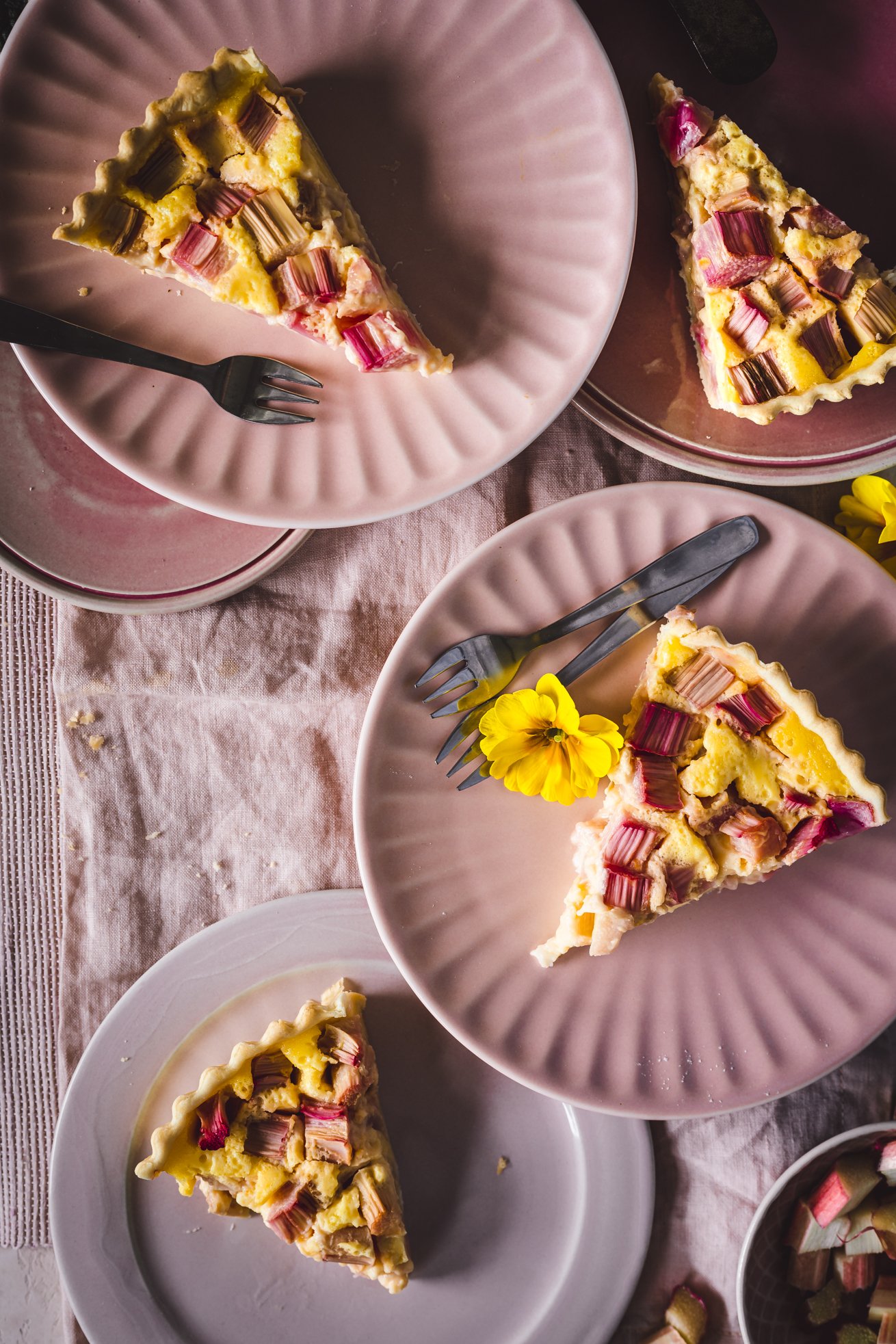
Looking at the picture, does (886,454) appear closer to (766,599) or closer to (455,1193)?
(766,599)

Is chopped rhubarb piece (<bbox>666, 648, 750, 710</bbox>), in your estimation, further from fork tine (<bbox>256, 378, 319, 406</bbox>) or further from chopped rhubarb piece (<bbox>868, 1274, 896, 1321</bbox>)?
chopped rhubarb piece (<bbox>868, 1274, 896, 1321</bbox>)

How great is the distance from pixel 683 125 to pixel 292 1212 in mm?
2790

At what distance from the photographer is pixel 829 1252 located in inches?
95.5

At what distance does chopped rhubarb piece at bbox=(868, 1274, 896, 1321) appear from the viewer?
239 cm

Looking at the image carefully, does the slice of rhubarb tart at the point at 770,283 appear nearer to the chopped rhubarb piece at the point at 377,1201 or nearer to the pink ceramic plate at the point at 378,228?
the pink ceramic plate at the point at 378,228

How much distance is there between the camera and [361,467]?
83.2 inches

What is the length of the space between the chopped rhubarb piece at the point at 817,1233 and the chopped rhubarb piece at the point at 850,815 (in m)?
1.14

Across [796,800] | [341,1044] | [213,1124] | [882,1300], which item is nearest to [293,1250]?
[213,1124]

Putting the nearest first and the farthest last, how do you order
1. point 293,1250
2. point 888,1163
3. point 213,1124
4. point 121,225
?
point 121,225
point 213,1124
point 888,1163
point 293,1250

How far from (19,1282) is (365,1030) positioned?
1.38 meters

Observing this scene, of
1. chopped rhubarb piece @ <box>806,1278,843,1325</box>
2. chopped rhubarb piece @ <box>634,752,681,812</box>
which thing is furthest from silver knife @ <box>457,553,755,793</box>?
chopped rhubarb piece @ <box>806,1278,843,1325</box>

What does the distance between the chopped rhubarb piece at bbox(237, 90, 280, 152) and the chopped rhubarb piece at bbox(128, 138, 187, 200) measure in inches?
5.9

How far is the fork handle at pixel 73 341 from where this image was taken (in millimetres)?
1940

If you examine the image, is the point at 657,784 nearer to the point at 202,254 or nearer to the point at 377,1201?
the point at 377,1201
